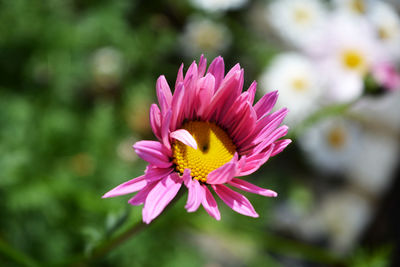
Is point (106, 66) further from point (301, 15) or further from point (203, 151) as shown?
point (203, 151)

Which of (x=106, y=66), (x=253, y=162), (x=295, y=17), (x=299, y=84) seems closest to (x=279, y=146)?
(x=253, y=162)

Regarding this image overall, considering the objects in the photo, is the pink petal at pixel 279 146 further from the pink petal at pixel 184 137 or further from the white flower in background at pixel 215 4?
the white flower in background at pixel 215 4

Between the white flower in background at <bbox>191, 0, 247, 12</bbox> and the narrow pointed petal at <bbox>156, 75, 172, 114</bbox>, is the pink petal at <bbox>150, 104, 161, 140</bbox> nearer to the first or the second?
the narrow pointed petal at <bbox>156, 75, 172, 114</bbox>

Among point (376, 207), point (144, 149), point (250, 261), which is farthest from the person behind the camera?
point (376, 207)

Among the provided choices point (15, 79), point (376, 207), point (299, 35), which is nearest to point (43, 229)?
point (15, 79)

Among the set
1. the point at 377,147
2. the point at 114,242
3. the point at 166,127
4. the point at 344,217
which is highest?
the point at 166,127

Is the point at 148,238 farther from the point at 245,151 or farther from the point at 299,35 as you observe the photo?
the point at 299,35

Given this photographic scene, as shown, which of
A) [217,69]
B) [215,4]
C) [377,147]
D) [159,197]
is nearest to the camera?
[159,197]
